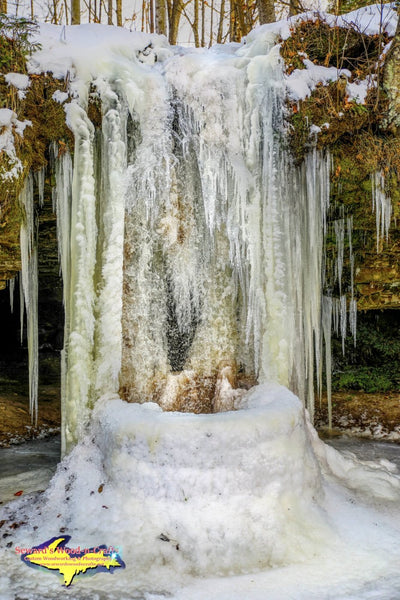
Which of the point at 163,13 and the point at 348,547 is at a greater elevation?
the point at 163,13

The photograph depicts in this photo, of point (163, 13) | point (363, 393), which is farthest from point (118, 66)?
point (363, 393)

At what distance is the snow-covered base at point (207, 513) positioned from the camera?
3170mm

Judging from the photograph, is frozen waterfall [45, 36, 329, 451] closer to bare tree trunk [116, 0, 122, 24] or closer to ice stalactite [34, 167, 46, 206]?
ice stalactite [34, 167, 46, 206]

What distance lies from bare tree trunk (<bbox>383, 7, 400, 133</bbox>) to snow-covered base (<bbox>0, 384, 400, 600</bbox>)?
305 cm

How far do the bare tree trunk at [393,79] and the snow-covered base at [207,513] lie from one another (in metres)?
3.05

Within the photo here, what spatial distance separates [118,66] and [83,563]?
439cm

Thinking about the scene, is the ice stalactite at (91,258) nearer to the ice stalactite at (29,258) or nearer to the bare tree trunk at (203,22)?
the ice stalactite at (29,258)

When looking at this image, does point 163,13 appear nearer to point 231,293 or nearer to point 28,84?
point 28,84

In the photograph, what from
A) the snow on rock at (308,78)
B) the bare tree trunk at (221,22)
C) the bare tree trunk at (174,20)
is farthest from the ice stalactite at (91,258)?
the bare tree trunk at (221,22)

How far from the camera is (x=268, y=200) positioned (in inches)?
197

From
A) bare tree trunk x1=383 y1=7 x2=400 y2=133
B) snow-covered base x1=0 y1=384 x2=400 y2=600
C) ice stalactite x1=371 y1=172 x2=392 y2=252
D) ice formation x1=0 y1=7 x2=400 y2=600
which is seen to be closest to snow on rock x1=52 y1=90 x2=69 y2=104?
ice formation x1=0 y1=7 x2=400 y2=600

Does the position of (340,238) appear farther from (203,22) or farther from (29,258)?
(203,22)

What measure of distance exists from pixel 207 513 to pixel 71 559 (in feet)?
3.23

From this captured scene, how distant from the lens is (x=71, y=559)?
10.9 feet
